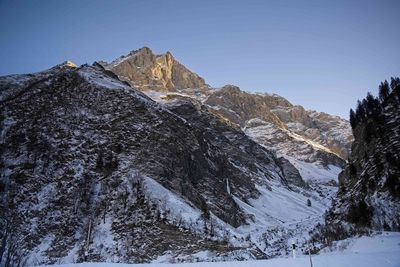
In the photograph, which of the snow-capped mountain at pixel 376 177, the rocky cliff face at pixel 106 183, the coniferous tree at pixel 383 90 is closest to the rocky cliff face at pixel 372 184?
the snow-capped mountain at pixel 376 177

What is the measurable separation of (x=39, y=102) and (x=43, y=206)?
82.1 feet

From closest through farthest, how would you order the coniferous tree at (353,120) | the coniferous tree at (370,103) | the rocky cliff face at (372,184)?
the rocky cliff face at (372,184) → the coniferous tree at (370,103) → the coniferous tree at (353,120)

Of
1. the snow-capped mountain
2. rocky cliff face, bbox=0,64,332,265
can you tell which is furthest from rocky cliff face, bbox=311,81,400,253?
rocky cliff face, bbox=0,64,332,265

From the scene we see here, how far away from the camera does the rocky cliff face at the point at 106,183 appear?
39.4 metres

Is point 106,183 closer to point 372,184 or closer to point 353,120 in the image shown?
point 372,184

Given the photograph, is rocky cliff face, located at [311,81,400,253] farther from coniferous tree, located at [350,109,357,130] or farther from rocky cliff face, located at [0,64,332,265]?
coniferous tree, located at [350,109,357,130]

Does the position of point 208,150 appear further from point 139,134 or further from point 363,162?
point 363,162

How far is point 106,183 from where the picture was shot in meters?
49.2

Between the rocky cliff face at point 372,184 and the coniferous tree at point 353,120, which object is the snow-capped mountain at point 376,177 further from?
the coniferous tree at point 353,120

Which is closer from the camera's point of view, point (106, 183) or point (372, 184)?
point (372, 184)

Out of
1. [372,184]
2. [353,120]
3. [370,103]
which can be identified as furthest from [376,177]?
[353,120]

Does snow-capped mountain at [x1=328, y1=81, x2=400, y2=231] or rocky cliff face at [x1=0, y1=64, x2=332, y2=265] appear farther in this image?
rocky cliff face at [x1=0, y1=64, x2=332, y2=265]

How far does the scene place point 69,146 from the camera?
5441 centimetres

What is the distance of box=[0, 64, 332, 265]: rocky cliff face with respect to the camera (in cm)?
3944
